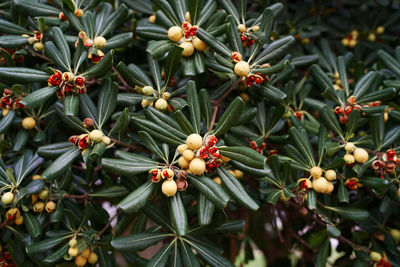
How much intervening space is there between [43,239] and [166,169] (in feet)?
2.40

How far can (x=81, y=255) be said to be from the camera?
1.37m

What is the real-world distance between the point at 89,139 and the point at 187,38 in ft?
1.74

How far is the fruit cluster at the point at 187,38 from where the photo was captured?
3.97ft

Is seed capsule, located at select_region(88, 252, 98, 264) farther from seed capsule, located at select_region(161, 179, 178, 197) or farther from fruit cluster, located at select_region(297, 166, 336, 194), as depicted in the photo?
fruit cluster, located at select_region(297, 166, 336, 194)

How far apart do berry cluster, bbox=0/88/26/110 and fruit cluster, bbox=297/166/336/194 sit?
1.21 metres

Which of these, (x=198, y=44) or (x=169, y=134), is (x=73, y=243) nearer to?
(x=169, y=134)

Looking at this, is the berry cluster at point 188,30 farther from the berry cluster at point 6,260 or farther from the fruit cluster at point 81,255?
the berry cluster at point 6,260

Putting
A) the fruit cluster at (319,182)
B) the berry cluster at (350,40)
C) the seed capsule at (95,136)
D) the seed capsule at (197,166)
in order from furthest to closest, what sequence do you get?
the berry cluster at (350,40) → the fruit cluster at (319,182) → the seed capsule at (95,136) → the seed capsule at (197,166)

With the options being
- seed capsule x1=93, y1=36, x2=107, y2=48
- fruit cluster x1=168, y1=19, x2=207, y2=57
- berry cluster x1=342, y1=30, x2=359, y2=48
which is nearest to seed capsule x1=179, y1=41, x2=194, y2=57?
fruit cluster x1=168, y1=19, x2=207, y2=57

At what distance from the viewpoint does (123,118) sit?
3.69 feet

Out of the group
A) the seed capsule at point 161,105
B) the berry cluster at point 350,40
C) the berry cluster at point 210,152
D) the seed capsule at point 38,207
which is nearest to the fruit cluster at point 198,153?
the berry cluster at point 210,152

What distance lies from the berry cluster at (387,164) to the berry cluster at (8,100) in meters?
1.50

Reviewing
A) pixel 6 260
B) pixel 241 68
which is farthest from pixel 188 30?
pixel 6 260

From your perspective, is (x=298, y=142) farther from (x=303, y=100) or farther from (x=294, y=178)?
(x=303, y=100)
